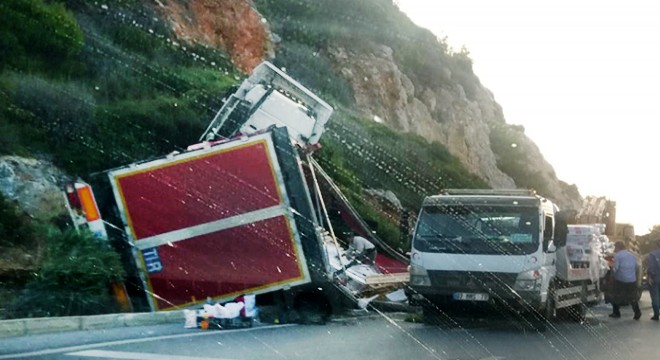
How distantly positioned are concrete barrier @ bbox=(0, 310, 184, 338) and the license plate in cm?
397

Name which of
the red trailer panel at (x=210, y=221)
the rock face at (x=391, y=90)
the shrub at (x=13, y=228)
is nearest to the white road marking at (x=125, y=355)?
the red trailer panel at (x=210, y=221)

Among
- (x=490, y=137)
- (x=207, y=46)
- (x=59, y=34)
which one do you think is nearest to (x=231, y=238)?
(x=59, y=34)

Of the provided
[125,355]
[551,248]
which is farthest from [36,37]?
[125,355]

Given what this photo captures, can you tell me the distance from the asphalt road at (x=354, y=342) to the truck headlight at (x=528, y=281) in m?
0.64

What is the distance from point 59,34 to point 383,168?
11321 millimetres

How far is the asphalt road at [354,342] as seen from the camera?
923 cm

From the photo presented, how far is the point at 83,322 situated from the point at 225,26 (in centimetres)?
1968

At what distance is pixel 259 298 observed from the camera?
12.8m

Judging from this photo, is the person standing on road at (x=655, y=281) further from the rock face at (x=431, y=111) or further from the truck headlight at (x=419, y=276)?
the rock face at (x=431, y=111)

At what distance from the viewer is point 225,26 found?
29.5 metres

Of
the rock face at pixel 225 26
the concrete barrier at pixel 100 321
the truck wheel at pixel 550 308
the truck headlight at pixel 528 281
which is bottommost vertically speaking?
the concrete barrier at pixel 100 321

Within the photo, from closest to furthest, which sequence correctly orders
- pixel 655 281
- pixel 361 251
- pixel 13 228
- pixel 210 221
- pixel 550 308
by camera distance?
pixel 210 221 < pixel 550 308 < pixel 13 228 < pixel 361 251 < pixel 655 281

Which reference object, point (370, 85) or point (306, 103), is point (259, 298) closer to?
point (306, 103)

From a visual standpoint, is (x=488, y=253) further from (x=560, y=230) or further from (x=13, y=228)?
(x=13, y=228)
